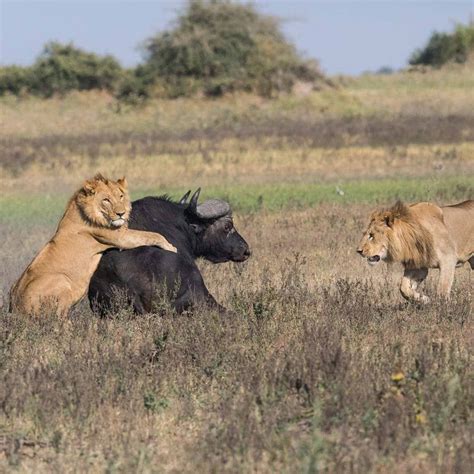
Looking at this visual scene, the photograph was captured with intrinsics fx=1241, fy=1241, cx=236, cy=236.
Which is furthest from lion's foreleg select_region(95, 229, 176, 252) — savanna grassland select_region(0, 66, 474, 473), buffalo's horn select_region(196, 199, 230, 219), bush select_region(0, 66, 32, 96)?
bush select_region(0, 66, 32, 96)

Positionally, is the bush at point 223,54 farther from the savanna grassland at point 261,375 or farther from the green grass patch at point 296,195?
the savanna grassland at point 261,375

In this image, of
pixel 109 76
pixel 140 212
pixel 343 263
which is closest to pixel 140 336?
pixel 140 212

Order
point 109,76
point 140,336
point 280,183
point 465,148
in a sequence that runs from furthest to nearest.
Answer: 1. point 109,76
2. point 465,148
3. point 280,183
4. point 140,336

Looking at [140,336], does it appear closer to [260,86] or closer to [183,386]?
[183,386]

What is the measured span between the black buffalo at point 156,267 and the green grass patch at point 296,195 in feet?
35.7

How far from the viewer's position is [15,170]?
1326 inches

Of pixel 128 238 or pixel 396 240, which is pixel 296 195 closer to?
pixel 396 240

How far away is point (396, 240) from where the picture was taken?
1170cm

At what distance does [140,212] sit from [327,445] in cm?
489

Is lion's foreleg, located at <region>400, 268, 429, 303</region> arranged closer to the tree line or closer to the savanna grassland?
the savanna grassland

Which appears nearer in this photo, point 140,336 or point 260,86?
point 140,336

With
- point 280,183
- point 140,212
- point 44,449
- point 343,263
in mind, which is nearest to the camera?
point 44,449

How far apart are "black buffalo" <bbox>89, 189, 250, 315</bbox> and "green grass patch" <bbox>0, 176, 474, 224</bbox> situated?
35.7 feet

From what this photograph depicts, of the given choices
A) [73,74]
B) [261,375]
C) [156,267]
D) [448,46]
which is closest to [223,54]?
[73,74]
